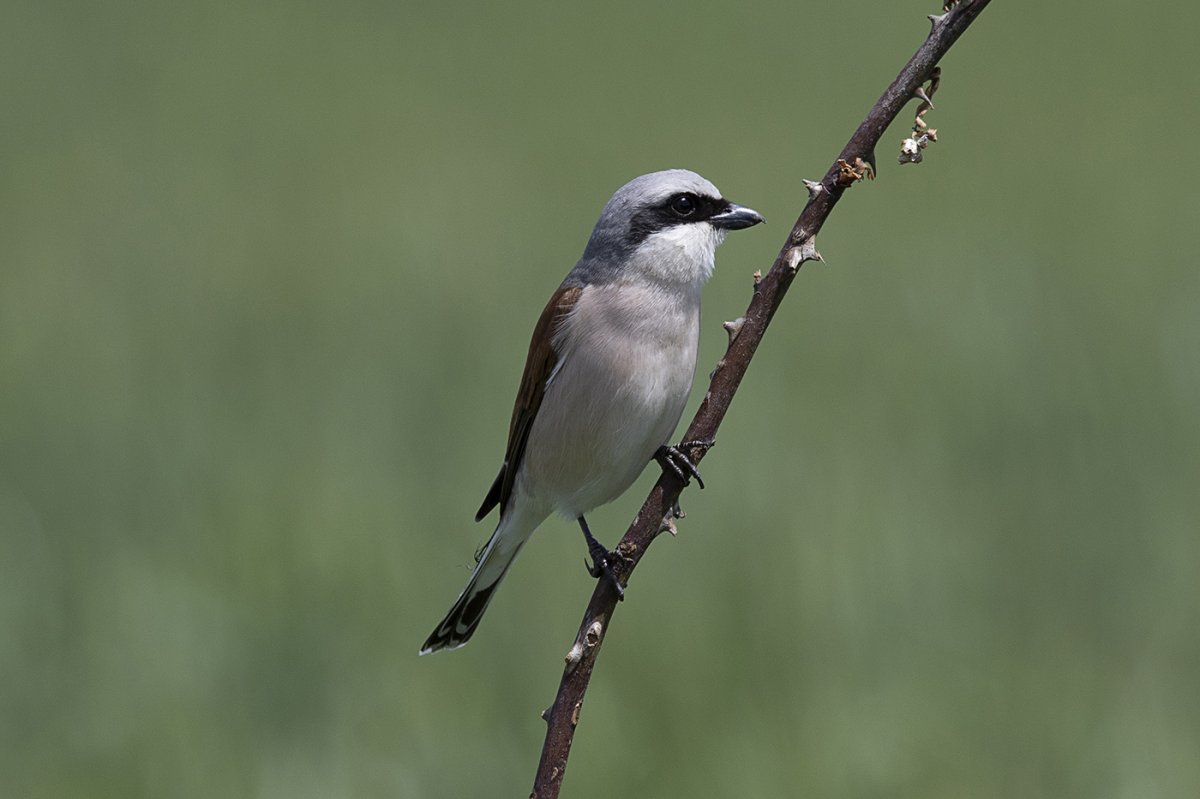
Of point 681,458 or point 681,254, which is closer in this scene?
point 681,458

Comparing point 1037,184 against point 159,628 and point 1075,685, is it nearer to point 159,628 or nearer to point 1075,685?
point 1075,685

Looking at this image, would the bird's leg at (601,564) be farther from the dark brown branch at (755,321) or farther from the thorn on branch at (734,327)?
the thorn on branch at (734,327)

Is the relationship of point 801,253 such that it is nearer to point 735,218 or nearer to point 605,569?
point 605,569

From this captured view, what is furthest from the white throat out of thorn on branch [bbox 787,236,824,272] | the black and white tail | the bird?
thorn on branch [bbox 787,236,824,272]

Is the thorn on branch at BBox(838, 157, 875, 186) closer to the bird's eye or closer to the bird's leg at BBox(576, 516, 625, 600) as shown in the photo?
the bird's leg at BBox(576, 516, 625, 600)

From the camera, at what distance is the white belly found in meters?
4.72

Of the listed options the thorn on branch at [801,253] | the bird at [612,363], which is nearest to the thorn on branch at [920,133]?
the thorn on branch at [801,253]

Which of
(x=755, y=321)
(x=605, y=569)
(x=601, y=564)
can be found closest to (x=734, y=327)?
(x=755, y=321)

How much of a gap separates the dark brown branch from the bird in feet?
5.25

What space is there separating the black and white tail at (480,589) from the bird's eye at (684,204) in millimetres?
1141

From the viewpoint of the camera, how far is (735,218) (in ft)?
15.6

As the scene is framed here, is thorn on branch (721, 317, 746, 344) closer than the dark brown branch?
No

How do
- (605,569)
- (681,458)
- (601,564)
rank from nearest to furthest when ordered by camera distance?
(605,569) < (681,458) < (601,564)

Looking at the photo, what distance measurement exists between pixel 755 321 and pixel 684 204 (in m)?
2.03
